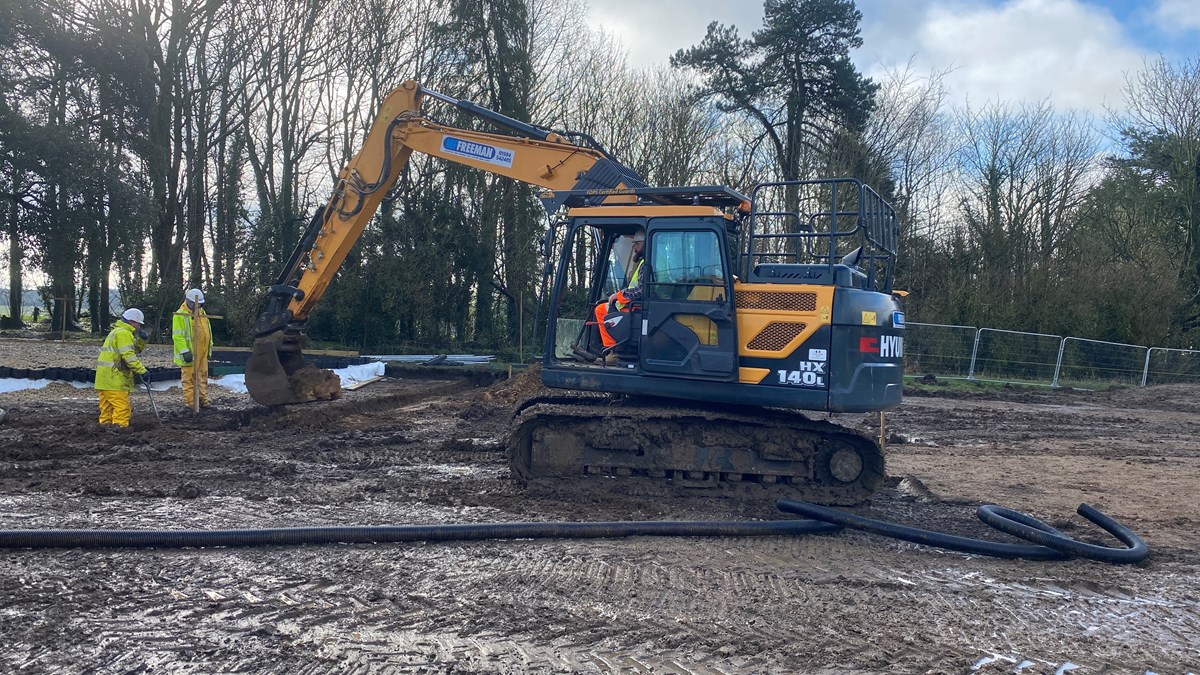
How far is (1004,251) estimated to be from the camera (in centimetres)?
2700

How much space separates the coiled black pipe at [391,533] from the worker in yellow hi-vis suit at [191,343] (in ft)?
21.7

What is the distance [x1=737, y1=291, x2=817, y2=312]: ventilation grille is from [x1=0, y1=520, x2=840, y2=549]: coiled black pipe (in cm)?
170

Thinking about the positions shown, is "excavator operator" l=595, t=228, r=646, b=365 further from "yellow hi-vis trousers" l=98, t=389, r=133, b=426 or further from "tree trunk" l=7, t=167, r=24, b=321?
"tree trunk" l=7, t=167, r=24, b=321

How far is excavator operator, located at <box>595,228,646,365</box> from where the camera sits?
7816mm

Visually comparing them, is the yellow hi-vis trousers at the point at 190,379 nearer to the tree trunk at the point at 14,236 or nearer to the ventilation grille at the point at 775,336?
the ventilation grille at the point at 775,336

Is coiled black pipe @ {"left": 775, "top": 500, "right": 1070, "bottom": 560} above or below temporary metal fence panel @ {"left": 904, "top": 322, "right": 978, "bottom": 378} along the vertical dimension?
below

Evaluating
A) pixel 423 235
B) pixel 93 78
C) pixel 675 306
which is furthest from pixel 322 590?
pixel 93 78

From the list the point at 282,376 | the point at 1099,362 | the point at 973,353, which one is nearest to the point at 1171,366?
the point at 1099,362

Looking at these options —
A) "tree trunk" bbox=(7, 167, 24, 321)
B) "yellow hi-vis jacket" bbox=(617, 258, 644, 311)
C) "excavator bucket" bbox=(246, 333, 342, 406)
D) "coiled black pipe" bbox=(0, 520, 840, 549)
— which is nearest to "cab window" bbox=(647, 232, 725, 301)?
"yellow hi-vis jacket" bbox=(617, 258, 644, 311)

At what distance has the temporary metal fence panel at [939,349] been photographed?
72.8 ft

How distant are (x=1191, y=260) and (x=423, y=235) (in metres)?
21.2

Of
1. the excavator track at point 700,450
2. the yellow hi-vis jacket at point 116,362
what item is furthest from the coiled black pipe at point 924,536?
the yellow hi-vis jacket at point 116,362

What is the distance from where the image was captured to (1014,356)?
22109 millimetres

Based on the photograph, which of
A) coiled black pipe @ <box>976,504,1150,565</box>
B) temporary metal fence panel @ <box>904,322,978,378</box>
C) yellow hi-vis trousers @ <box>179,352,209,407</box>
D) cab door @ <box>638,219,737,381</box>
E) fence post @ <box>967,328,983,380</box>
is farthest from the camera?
temporary metal fence panel @ <box>904,322,978,378</box>
